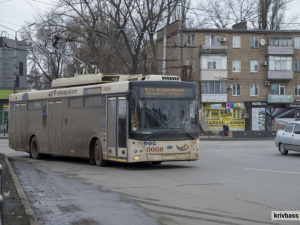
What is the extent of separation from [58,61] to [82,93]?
44.4 metres

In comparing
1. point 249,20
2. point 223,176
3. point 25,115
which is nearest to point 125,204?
point 223,176

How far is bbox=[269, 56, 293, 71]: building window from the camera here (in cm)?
6319

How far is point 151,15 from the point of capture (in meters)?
49.6

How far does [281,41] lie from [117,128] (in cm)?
4980

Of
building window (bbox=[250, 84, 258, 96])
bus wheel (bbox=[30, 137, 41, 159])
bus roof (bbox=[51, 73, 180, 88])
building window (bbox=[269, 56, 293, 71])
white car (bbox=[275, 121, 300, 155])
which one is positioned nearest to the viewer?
bus roof (bbox=[51, 73, 180, 88])

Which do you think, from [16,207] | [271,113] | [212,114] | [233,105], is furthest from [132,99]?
[271,113]

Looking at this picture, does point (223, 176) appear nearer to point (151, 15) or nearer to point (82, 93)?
Answer: point (82, 93)

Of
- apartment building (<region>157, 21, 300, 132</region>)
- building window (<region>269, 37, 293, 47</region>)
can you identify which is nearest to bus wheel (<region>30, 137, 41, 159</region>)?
apartment building (<region>157, 21, 300, 132</region>)

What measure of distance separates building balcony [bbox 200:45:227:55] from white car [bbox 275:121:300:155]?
37096 millimetres

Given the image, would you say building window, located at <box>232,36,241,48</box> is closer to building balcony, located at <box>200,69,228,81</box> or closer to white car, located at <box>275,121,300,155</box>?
building balcony, located at <box>200,69,228,81</box>

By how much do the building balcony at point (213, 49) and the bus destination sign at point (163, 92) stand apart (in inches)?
1801

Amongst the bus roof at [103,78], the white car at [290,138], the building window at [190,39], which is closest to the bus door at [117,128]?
the bus roof at [103,78]

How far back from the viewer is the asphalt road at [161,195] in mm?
8258

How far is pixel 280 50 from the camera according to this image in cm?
6297
